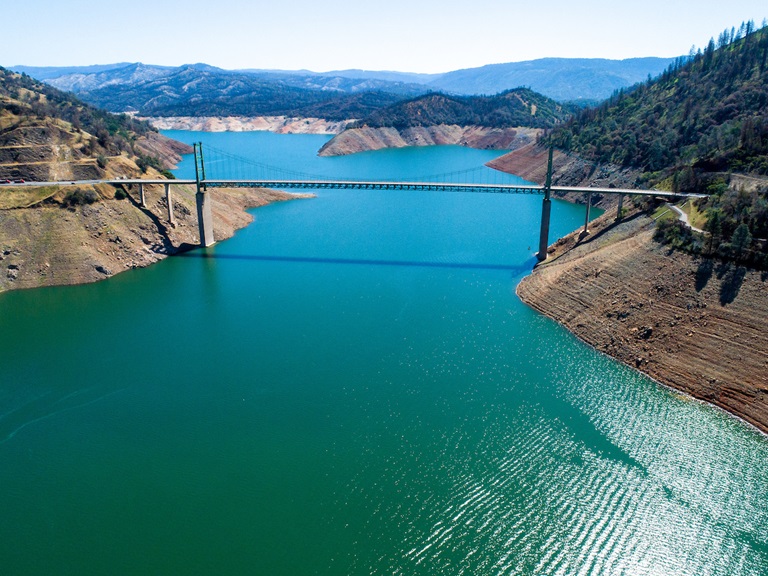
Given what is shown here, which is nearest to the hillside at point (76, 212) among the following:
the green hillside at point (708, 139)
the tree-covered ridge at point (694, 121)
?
the green hillside at point (708, 139)

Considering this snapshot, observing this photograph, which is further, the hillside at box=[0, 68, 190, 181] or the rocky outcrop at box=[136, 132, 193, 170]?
the rocky outcrop at box=[136, 132, 193, 170]

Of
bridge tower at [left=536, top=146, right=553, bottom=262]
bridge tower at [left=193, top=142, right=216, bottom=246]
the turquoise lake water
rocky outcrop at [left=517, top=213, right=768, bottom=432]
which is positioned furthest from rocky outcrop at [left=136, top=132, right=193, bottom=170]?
rocky outcrop at [left=517, top=213, right=768, bottom=432]

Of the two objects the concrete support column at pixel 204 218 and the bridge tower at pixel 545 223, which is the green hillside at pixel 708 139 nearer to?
the bridge tower at pixel 545 223

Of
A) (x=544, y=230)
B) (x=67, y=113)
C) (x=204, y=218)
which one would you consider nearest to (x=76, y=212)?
(x=204, y=218)

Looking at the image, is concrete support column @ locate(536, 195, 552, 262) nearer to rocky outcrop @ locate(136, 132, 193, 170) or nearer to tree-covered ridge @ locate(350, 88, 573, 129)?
rocky outcrop @ locate(136, 132, 193, 170)

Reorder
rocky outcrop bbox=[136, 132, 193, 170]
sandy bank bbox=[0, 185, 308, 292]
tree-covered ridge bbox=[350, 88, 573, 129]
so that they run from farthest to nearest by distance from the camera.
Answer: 1. tree-covered ridge bbox=[350, 88, 573, 129]
2. rocky outcrop bbox=[136, 132, 193, 170]
3. sandy bank bbox=[0, 185, 308, 292]

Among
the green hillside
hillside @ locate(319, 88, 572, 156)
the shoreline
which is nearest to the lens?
the shoreline
